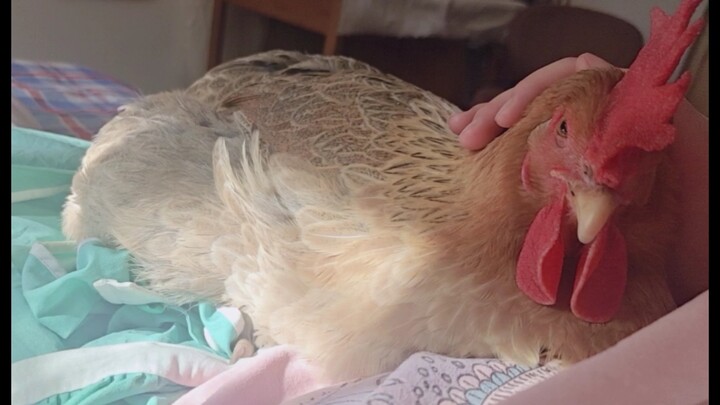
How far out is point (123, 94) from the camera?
0.81 m

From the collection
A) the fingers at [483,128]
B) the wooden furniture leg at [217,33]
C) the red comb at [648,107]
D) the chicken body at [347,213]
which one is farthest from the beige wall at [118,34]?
the red comb at [648,107]

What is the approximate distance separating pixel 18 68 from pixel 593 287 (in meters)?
0.50

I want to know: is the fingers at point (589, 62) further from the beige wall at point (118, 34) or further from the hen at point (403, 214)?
the beige wall at point (118, 34)

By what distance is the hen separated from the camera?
58cm

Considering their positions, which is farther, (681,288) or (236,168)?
(236,168)

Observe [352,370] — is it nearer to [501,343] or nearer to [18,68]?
[501,343]

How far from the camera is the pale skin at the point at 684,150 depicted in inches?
25.5

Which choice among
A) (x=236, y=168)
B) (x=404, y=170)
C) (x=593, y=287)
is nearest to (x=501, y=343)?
(x=593, y=287)

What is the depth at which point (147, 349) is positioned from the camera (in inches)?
27.6

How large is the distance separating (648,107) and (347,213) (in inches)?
11.6

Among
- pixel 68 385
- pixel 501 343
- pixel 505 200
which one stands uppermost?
pixel 505 200

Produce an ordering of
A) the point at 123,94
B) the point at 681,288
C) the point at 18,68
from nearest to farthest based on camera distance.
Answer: the point at 18,68
the point at 681,288
the point at 123,94

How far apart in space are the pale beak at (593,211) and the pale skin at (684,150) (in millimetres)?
141

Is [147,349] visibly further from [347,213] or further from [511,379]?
[511,379]
